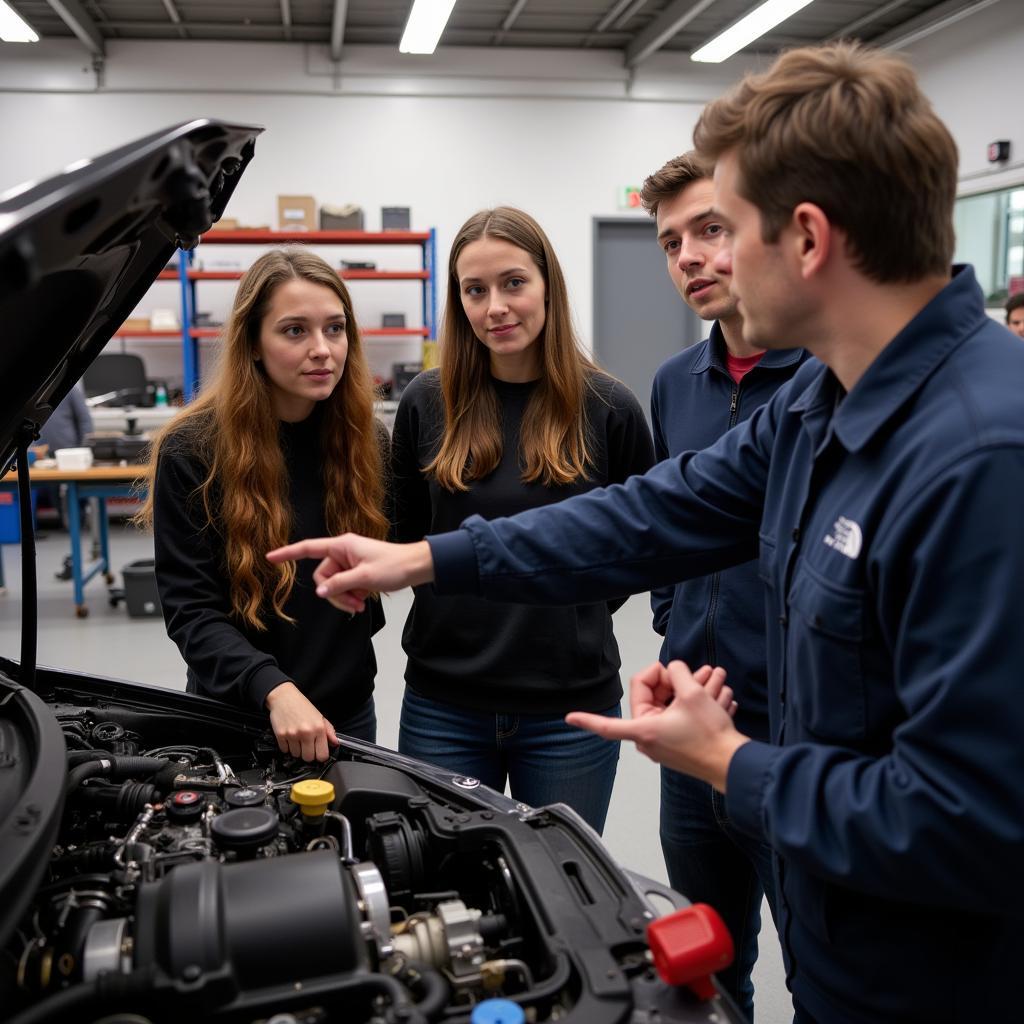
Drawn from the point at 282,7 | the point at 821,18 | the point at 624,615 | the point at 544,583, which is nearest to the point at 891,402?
the point at 544,583

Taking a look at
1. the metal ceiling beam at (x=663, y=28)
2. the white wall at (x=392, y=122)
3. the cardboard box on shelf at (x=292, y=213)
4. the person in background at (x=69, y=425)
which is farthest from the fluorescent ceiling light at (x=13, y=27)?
the metal ceiling beam at (x=663, y=28)

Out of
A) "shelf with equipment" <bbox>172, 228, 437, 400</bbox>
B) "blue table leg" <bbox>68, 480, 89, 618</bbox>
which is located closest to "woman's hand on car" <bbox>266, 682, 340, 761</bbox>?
"blue table leg" <bbox>68, 480, 89, 618</bbox>

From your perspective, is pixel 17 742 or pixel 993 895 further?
pixel 17 742

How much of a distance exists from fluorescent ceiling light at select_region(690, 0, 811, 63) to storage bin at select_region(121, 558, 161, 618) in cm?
538

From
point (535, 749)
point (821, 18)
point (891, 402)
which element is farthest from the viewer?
point (821, 18)

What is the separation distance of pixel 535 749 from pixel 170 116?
7.81m

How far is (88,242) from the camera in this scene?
995 mm

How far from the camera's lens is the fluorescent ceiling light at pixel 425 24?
6031mm

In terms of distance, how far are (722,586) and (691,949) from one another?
714 mm

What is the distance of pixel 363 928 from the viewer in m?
0.97

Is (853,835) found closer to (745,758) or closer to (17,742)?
(745,758)

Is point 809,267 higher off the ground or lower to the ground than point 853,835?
higher

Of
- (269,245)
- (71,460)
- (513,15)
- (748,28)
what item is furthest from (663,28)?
(71,460)

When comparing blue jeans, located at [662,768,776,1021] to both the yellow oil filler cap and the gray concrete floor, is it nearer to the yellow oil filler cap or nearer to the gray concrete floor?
the gray concrete floor
